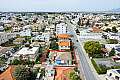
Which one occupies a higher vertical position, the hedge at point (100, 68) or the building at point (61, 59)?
the building at point (61, 59)

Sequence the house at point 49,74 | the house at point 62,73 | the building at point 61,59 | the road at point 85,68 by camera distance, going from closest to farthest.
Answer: the house at point 62,73 → the house at point 49,74 → the road at point 85,68 → the building at point 61,59

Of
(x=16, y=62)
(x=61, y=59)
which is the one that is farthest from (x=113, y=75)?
(x=16, y=62)

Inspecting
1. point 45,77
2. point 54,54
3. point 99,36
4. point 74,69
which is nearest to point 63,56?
point 54,54

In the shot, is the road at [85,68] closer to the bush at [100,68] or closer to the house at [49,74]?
the bush at [100,68]

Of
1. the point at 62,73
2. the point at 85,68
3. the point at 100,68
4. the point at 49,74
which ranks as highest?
the point at 62,73

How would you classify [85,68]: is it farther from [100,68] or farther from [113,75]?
[113,75]

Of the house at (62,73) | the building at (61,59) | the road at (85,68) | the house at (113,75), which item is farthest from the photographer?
the building at (61,59)

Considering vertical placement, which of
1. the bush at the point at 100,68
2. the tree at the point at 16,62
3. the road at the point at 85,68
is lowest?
the road at the point at 85,68

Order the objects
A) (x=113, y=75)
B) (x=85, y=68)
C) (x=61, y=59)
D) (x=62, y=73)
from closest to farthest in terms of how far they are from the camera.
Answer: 1. (x=113, y=75)
2. (x=62, y=73)
3. (x=85, y=68)
4. (x=61, y=59)

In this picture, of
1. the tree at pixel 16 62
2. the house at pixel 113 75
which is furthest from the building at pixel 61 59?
the house at pixel 113 75

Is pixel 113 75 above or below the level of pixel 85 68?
above

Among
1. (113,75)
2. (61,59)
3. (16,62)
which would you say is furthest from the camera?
(61,59)

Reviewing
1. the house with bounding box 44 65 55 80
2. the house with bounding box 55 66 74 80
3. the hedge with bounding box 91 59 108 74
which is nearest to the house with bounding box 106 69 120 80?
the hedge with bounding box 91 59 108 74
